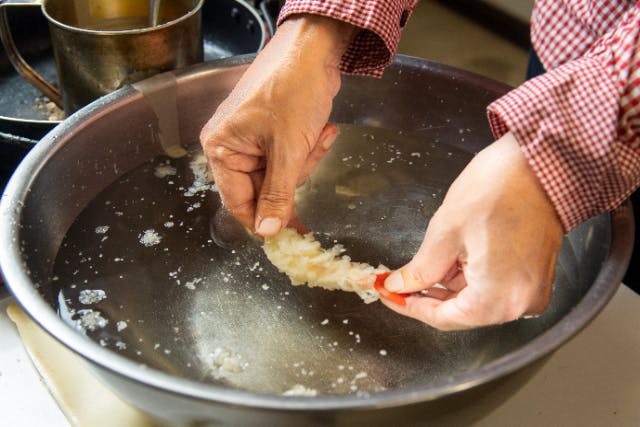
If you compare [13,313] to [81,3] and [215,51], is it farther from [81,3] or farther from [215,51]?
[215,51]

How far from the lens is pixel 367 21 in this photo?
1.81 feet

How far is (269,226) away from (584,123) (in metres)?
0.26

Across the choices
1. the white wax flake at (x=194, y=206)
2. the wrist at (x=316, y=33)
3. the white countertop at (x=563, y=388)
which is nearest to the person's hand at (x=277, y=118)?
the wrist at (x=316, y=33)

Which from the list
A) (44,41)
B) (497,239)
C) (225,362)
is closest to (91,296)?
(225,362)

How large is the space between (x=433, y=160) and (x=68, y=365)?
1.41ft

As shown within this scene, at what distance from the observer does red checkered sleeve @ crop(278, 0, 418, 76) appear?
0.54 metres

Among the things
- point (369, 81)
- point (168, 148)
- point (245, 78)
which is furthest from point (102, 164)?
point (369, 81)

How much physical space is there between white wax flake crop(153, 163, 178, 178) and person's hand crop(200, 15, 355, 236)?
149 mm

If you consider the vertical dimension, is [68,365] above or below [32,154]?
below

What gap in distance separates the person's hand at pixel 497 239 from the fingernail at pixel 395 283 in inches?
1.7

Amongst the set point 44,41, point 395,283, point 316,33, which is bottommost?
point 44,41

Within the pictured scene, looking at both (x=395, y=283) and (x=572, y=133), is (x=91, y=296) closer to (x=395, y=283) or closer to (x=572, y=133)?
(x=395, y=283)

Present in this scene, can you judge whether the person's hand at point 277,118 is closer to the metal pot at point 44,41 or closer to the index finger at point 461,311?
the index finger at point 461,311

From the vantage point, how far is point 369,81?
29.5 inches
